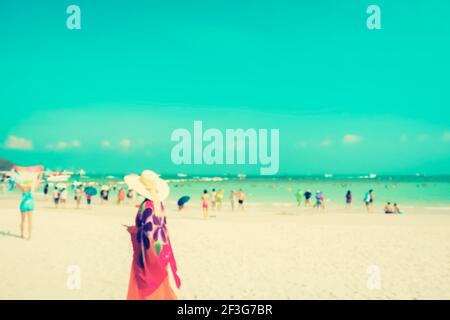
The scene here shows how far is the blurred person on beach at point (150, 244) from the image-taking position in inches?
208

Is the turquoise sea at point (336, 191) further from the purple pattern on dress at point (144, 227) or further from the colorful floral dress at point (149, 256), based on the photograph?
the purple pattern on dress at point (144, 227)

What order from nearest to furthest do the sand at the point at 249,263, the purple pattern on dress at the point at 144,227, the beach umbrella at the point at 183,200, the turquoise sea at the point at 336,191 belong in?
the purple pattern on dress at the point at 144,227
the sand at the point at 249,263
the beach umbrella at the point at 183,200
the turquoise sea at the point at 336,191

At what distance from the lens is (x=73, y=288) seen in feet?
25.3

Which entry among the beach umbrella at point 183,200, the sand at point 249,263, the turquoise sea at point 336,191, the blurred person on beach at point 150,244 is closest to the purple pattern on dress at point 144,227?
the blurred person on beach at point 150,244

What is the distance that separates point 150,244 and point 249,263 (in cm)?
510

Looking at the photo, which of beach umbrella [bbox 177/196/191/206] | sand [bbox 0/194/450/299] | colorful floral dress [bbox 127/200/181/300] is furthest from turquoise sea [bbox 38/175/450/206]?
colorful floral dress [bbox 127/200/181/300]

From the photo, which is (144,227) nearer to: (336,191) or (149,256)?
(149,256)

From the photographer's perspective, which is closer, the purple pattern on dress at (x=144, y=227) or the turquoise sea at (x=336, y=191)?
the purple pattern on dress at (x=144, y=227)

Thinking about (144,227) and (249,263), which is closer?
(144,227)

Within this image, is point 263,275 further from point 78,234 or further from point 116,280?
point 78,234

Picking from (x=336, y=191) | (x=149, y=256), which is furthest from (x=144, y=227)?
(x=336, y=191)

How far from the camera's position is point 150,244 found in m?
5.29
